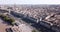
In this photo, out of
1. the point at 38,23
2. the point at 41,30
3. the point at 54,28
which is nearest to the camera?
the point at 54,28

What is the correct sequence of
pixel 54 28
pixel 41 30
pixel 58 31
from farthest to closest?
pixel 41 30 < pixel 54 28 < pixel 58 31

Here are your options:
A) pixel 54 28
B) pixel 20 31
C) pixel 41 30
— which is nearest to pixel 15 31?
pixel 20 31

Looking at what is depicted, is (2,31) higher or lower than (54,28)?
lower

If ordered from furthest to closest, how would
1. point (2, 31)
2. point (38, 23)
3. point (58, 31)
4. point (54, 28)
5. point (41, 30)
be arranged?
1. point (38, 23)
2. point (2, 31)
3. point (41, 30)
4. point (54, 28)
5. point (58, 31)

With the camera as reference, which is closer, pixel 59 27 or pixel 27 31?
pixel 59 27

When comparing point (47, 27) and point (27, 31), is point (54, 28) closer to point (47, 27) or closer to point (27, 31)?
point (47, 27)

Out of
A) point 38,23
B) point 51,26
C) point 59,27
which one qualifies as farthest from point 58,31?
point 38,23

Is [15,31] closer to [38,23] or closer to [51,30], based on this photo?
[51,30]

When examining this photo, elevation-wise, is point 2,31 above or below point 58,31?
below

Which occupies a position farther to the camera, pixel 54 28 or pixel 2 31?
pixel 2 31
